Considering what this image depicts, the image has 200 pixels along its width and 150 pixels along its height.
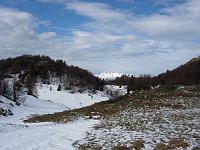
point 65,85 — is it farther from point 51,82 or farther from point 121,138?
point 121,138

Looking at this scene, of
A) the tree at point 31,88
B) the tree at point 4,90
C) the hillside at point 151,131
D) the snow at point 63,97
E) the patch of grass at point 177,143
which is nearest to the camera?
the patch of grass at point 177,143

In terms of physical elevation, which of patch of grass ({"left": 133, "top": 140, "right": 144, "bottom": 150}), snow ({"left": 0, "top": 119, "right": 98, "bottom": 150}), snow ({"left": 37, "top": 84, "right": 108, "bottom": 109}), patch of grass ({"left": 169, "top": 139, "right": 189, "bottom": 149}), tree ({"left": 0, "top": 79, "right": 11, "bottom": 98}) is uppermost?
tree ({"left": 0, "top": 79, "right": 11, "bottom": 98})

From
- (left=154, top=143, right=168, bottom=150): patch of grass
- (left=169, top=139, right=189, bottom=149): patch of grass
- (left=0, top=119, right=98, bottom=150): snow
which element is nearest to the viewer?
(left=154, top=143, right=168, bottom=150): patch of grass

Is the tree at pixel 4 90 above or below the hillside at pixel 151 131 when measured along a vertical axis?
above

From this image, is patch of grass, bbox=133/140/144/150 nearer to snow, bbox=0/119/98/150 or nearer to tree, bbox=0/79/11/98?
snow, bbox=0/119/98/150

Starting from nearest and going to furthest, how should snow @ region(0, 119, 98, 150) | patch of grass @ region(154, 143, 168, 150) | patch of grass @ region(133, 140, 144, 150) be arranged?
patch of grass @ region(154, 143, 168, 150) → patch of grass @ region(133, 140, 144, 150) → snow @ region(0, 119, 98, 150)

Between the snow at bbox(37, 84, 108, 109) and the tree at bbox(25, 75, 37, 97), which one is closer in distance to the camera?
the tree at bbox(25, 75, 37, 97)

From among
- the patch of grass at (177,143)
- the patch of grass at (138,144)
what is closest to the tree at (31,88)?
the patch of grass at (138,144)

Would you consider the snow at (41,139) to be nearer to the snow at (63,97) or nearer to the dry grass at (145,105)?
the dry grass at (145,105)

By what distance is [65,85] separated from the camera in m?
184

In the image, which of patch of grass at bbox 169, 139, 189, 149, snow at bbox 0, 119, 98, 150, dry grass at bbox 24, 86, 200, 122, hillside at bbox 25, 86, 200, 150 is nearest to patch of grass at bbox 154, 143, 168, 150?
hillside at bbox 25, 86, 200, 150

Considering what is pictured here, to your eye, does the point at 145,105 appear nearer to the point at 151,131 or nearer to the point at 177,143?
the point at 151,131

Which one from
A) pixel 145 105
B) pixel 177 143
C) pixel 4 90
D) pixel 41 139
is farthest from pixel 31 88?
pixel 177 143

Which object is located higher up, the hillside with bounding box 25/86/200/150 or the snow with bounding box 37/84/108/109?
the hillside with bounding box 25/86/200/150
